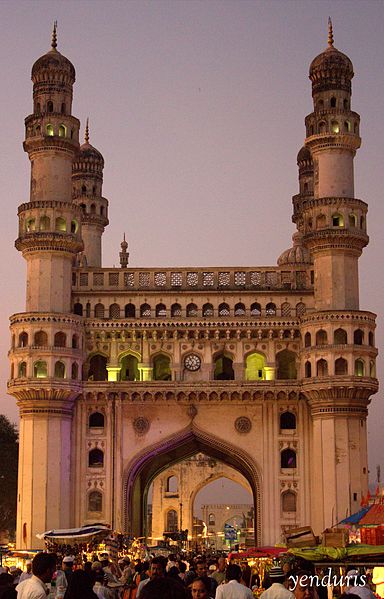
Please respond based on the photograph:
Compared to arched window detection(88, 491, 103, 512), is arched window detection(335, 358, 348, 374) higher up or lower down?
higher up

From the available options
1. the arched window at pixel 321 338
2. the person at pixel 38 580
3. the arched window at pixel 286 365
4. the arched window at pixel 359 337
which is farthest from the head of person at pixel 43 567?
the arched window at pixel 286 365

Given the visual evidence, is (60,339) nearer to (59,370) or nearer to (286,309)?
(59,370)

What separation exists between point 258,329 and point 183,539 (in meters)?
23.1

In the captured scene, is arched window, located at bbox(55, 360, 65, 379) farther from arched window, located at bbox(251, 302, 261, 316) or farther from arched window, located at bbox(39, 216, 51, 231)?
arched window, located at bbox(251, 302, 261, 316)

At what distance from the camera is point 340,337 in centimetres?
4688

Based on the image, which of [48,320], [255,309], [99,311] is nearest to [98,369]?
[99,311]

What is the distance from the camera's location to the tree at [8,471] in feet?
211

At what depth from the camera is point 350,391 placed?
45594mm

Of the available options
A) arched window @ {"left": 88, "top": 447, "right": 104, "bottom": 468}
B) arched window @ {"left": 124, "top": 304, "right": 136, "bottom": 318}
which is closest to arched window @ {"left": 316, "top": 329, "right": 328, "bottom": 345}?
arched window @ {"left": 124, "top": 304, "right": 136, "bottom": 318}

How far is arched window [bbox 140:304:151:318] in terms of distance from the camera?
49338 millimetres

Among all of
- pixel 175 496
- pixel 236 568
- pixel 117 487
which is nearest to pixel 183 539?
pixel 175 496

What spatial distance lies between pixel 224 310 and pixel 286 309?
8.89 feet

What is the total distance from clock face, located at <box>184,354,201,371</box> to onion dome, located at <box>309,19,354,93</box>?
13.2 meters

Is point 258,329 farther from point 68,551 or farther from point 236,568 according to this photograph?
point 236,568
